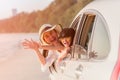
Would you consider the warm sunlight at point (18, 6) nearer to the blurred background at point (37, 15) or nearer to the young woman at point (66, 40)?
the blurred background at point (37, 15)

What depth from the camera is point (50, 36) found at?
11.6ft

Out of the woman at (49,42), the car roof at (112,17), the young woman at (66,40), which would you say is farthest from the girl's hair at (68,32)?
the car roof at (112,17)

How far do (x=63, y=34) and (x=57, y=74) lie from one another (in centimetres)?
31

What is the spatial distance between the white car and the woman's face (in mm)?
370

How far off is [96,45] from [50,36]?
94 centimetres

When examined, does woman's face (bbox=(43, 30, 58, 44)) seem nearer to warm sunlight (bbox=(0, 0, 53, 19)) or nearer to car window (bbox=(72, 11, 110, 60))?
car window (bbox=(72, 11, 110, 60))

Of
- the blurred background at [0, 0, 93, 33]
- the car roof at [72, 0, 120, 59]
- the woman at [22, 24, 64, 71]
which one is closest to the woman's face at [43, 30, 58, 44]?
the woman at [22, 24, 64, 71]

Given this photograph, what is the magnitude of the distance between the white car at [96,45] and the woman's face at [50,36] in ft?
1.22

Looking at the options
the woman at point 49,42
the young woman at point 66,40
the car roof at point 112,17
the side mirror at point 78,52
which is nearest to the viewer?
the car roof at point 112,17

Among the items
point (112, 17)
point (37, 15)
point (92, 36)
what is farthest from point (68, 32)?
point (37, 15)

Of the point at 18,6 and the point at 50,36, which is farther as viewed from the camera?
the point at 18,6

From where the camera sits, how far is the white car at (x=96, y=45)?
2307 mm

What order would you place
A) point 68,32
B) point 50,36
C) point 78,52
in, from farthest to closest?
point 50,36 < point 68,32 < point 78,52

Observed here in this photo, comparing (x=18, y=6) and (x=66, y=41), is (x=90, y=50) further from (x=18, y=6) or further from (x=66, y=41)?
(x=18, y=6)
